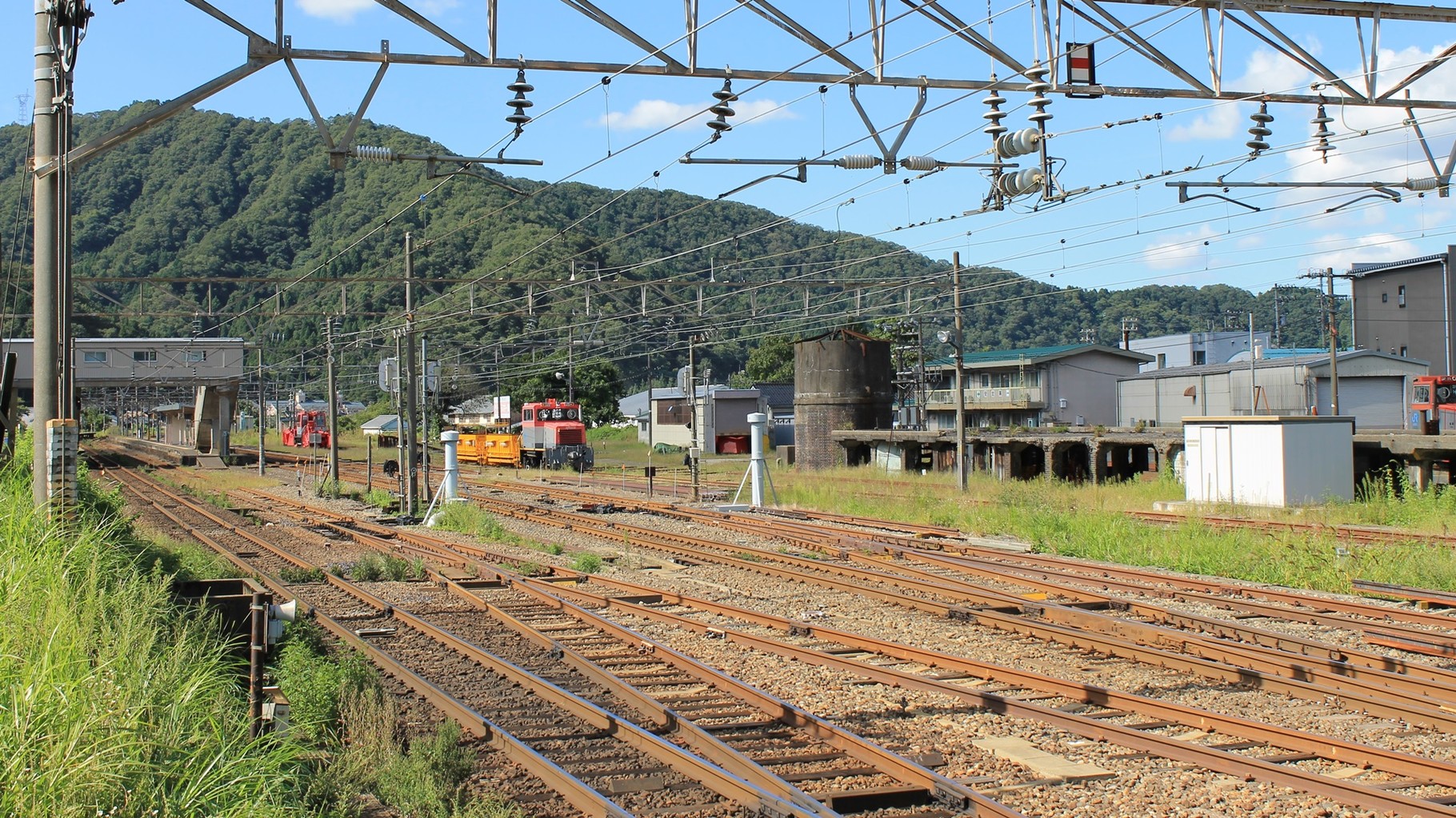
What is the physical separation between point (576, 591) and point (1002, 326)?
365 ft

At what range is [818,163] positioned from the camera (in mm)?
15828

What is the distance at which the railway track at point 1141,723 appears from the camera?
6.86 m

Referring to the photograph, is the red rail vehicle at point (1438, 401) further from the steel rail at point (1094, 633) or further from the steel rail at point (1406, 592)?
the steel rail at point (1094, 633)

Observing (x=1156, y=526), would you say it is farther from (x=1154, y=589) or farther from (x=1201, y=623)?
(x=1201, y=623)

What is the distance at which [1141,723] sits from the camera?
843cm

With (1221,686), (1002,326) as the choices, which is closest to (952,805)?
(1221,686)

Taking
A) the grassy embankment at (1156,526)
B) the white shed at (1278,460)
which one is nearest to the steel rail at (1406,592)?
the grassy embankment at (1156,526)

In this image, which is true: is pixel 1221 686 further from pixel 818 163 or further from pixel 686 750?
pixel 818 163

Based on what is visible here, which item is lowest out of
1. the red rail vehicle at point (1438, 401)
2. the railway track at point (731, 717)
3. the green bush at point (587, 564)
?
the railway track at point (731, 717)

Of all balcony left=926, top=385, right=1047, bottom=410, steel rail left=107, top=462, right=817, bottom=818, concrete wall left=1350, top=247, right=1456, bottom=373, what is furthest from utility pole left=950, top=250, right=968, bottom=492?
concrete wall left=1350, top=247, right=1456, bottom=373

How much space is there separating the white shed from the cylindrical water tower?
20.5 metres

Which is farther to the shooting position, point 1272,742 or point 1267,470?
point 1267,470

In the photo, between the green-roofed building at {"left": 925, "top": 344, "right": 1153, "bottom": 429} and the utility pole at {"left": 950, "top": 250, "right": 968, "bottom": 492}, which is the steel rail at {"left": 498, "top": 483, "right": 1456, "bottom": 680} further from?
the green-roofed building at {"left": 925, "top": 344, "right": 1153, "bottom": 429}

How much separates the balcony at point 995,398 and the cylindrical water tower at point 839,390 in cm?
2271
